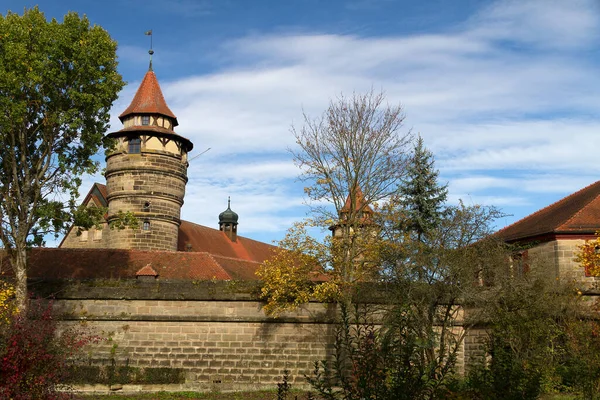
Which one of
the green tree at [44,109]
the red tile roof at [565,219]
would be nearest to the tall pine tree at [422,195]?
the red tile roof at [565,219]

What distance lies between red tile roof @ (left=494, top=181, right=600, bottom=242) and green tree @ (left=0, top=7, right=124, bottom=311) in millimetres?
14364

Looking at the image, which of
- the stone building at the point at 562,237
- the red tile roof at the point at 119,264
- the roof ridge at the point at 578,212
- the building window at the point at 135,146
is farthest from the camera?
Answer: the building window at the point at 135,146

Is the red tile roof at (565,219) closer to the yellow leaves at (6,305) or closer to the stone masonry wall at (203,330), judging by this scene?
the stone masonry wall at (203,330)

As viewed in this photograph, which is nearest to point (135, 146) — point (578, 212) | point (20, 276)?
point (20, 276)

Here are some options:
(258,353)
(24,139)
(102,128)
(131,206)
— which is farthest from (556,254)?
(131,206)

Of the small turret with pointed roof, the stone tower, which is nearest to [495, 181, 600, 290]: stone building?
the stone tower

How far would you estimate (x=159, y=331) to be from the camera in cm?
1677

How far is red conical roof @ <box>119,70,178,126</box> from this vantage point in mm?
31547

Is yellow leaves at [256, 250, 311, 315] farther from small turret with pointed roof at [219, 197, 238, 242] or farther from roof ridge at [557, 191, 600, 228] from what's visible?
small turret with pointed roof at [219, 197, 238, 242]

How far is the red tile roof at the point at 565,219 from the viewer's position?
21.8 metres

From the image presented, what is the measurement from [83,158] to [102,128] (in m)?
0.99

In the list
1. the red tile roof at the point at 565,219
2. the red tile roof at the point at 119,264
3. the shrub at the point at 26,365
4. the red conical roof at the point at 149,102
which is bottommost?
the shrub at the point at 26,365

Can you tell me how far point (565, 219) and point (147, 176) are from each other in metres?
19.1

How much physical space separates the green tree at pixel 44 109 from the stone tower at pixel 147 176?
43.1 ft
